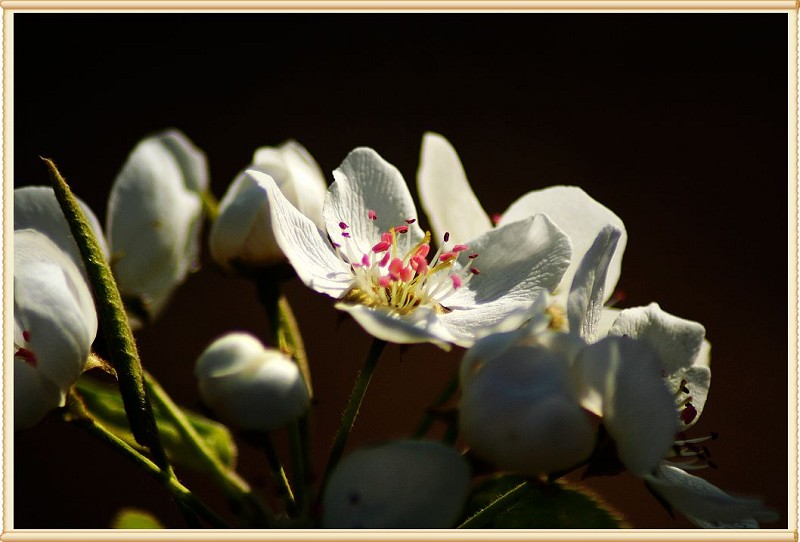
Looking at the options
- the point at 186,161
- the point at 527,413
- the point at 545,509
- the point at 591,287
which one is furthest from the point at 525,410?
the point at 186,161

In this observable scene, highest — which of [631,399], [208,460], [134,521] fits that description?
[631,399]

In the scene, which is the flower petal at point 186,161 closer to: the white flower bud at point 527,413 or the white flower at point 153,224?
the white flower at point 153,224

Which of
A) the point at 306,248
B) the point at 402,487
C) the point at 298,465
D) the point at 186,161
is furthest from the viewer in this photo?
the point at 186,161

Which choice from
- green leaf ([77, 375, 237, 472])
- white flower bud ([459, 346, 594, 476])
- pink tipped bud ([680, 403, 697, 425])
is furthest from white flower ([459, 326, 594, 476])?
green leaf ([77, 375, 237, 472])

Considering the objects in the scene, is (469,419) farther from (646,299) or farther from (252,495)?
(646,299)

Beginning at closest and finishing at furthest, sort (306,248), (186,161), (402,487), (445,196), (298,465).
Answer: (402,487) < (298,465) < (306,248) < (445,196) < (186,161)

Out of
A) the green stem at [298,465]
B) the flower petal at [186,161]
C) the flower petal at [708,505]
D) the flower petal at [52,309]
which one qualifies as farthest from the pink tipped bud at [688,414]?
the flower petal at [186,161]

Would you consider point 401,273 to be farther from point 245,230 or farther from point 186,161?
point 186,161
